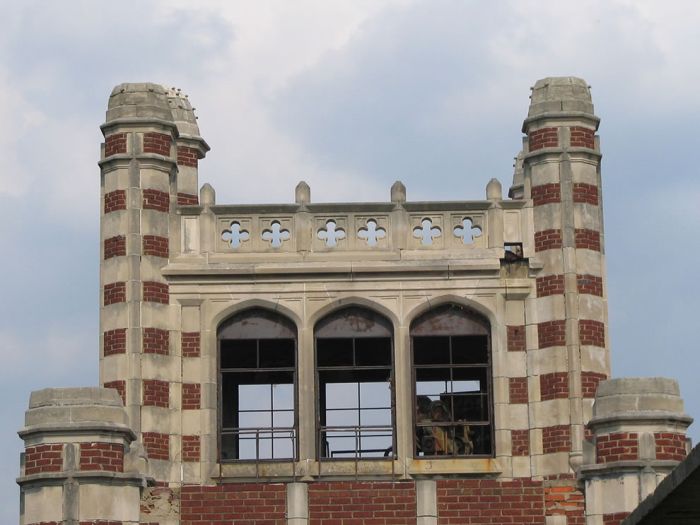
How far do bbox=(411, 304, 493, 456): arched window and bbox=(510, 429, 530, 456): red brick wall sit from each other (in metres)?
0.34

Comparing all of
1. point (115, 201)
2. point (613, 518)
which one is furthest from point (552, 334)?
point (115, 201)

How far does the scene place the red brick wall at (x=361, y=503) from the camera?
90.0 feet

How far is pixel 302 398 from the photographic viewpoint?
92.4ft

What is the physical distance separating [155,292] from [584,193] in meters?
6.68

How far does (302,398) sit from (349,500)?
5.62 ft

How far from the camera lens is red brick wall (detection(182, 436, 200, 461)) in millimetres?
28016

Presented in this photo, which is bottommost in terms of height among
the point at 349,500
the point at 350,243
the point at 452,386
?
the point at 349,500

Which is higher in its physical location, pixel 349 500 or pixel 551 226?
pixel 551 226

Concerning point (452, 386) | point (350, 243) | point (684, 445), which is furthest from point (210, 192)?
point (684, 445)

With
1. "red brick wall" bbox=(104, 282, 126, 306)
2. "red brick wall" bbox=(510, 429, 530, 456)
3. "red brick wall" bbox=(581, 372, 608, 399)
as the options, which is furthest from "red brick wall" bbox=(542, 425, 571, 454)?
"red brick wall" bbox=(104, 282, 126, 306)

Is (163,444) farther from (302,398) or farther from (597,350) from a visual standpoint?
(597,350)

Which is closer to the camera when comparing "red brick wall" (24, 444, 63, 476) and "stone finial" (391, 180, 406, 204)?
"red brick wall" (24, 444, 63, 476)

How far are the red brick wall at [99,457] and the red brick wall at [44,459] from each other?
308 mm

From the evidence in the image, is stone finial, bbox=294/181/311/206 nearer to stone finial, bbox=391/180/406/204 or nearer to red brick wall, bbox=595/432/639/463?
stone finial, bbox=391/180/406/204
